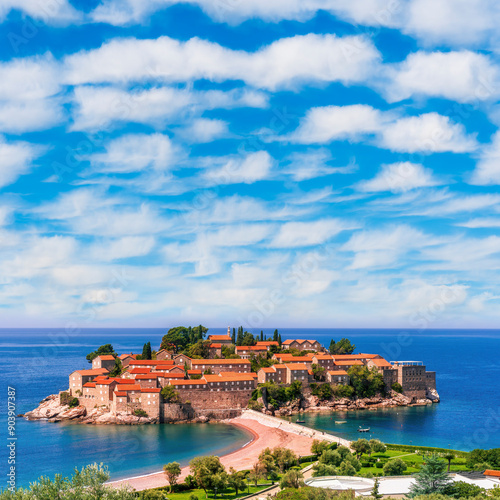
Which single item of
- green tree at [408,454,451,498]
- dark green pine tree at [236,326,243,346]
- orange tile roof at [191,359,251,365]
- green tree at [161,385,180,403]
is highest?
dark green pine tree at [236,326,243,346]

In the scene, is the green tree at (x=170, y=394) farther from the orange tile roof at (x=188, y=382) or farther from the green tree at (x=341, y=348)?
the green tree at (x=341, y=348)

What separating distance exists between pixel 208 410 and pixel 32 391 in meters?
47.2

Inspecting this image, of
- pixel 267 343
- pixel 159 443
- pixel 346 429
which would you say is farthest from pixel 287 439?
pixel 267 343

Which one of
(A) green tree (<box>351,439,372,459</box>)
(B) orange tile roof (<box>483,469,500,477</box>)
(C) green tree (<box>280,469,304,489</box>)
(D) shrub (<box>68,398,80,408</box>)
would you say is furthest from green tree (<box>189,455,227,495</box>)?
(D) shrub (<box>68,398,80,408</box>)

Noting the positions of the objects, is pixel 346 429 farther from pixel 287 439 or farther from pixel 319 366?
pixel 319 366

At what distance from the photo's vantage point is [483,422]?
78.5 meters

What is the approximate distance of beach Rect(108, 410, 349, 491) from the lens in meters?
48.8

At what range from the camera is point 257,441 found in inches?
2522

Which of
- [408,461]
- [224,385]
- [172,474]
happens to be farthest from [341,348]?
[172,474]

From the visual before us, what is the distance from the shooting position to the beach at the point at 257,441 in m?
48.8

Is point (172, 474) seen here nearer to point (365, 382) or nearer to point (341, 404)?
point (341, 404)

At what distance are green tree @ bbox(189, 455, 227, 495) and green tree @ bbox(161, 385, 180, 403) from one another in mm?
31498

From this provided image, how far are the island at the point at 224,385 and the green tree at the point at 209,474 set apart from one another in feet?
106

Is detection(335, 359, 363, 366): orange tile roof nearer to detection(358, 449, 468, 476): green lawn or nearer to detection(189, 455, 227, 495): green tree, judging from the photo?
detection(358, 449, 468, 476): green lawn
